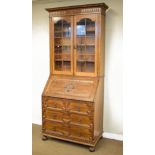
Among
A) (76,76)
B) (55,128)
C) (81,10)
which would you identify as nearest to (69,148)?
(55,128)

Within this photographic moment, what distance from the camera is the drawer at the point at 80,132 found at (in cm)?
305

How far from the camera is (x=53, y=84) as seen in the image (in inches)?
135

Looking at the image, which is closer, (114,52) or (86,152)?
(86,152)

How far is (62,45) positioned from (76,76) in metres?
0.62

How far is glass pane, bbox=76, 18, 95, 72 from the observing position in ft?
10.5

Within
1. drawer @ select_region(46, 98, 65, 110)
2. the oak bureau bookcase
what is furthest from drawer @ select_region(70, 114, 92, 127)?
drawer @ select_region(46, 98, 65, 110)

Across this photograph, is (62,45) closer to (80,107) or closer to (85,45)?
(85,45)
